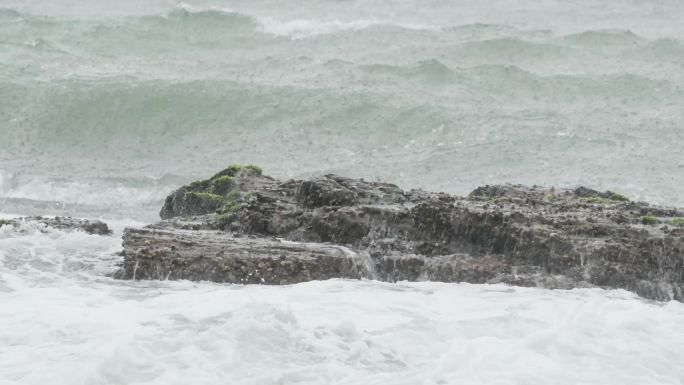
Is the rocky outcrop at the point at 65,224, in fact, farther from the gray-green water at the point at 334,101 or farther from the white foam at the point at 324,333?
the gray-green water at the point at 334,101

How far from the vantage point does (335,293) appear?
9883mm

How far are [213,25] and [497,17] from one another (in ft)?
42.1

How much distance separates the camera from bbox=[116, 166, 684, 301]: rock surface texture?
10289 mm

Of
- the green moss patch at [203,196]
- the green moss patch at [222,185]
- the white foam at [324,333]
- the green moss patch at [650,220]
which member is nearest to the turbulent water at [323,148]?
the white foam at [324,333]

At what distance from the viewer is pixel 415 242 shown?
11.0 metres

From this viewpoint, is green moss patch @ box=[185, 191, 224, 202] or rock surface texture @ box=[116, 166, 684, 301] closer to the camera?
rock surface texture @ box=[116, 166, 684, 301]

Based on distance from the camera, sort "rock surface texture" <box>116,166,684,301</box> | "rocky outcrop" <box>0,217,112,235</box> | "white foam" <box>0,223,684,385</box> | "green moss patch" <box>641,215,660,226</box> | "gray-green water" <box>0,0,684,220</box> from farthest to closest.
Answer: "gray-green water" <box>0,0,684,220</box> → "rocky outcrop" <box>0,217,112,235</box> → "green moss patch" <box>641,215,660,226</box> → "rock surface texture" <box>116,166,684,301</box> → "white foam" <box>0,223,684,385</box>

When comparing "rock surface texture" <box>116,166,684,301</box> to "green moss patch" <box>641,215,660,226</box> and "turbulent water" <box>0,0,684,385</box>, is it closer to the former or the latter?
→ "green moss patch" <box>641,215,660,226</box>

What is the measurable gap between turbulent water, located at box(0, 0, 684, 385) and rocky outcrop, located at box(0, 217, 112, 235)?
27 centimetres

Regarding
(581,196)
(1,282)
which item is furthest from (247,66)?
(1,282)

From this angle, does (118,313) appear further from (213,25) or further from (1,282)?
(213,25)

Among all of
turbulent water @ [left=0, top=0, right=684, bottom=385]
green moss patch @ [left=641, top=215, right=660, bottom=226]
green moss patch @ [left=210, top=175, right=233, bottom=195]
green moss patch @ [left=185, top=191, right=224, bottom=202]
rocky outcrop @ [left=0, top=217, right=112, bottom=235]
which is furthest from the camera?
green moss patch @ [left=210, top=175, right=233, bottom=195]

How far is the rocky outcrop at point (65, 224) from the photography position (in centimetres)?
1210

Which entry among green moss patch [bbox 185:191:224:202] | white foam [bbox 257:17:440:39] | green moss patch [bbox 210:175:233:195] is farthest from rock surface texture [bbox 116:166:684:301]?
white foam [bbox 257:17:440:39]
